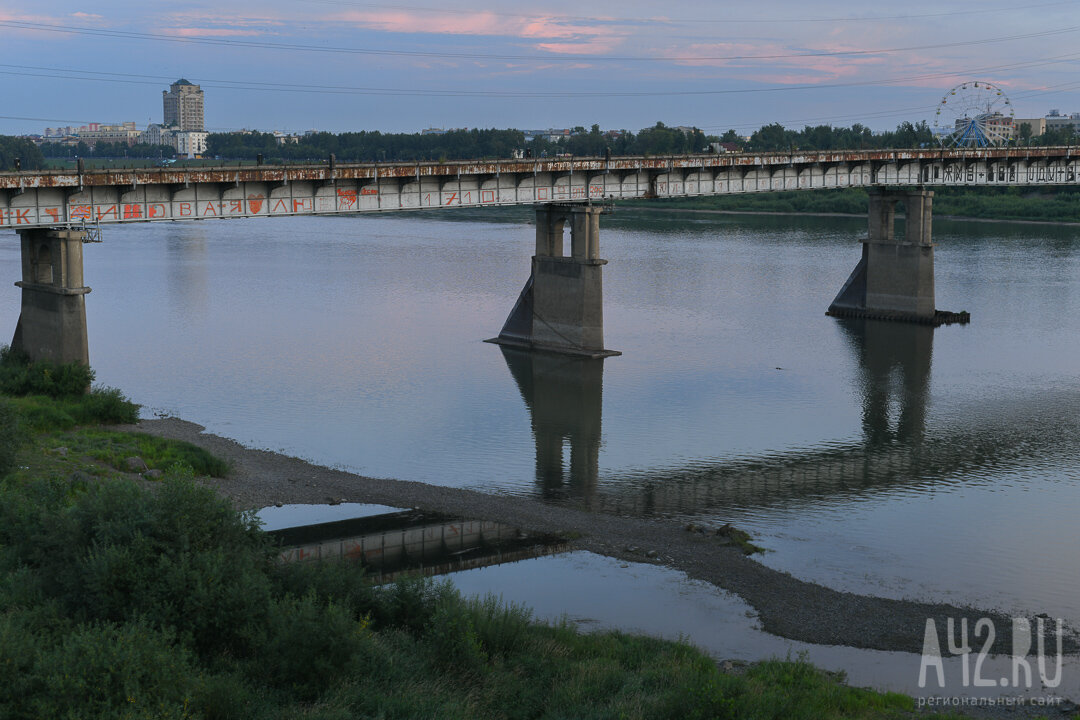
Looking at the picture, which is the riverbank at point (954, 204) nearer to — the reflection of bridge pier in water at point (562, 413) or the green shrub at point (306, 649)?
the reflection of bridge pier in water at point (562, 413)

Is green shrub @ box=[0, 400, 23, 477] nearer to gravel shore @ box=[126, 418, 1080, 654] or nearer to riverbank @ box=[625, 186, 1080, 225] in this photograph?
gravel shore @ box=[126, 418, 1080, 654]

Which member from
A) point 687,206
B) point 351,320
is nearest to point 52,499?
point 351,320

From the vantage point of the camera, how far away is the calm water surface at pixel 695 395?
27156 millimetres

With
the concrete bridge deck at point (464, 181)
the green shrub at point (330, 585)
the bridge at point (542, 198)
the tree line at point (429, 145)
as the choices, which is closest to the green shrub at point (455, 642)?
the green shrub at point (330, 585)

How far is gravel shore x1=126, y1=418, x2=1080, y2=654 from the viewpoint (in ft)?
68.0

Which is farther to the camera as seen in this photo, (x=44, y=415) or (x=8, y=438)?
(x=44, y=415)

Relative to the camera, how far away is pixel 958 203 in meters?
120

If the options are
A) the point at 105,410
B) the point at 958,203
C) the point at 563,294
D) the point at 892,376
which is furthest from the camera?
the point at 958,203

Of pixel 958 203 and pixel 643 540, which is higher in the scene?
pixel 958 203

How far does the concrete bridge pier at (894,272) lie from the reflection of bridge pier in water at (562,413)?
1893 cm

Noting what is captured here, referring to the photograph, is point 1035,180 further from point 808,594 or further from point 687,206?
point 687,206

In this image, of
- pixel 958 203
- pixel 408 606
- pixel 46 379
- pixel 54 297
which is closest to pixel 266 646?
pixel 408 606

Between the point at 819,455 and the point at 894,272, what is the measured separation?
2883 centimetres

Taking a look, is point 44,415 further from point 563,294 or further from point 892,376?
point 892,376
